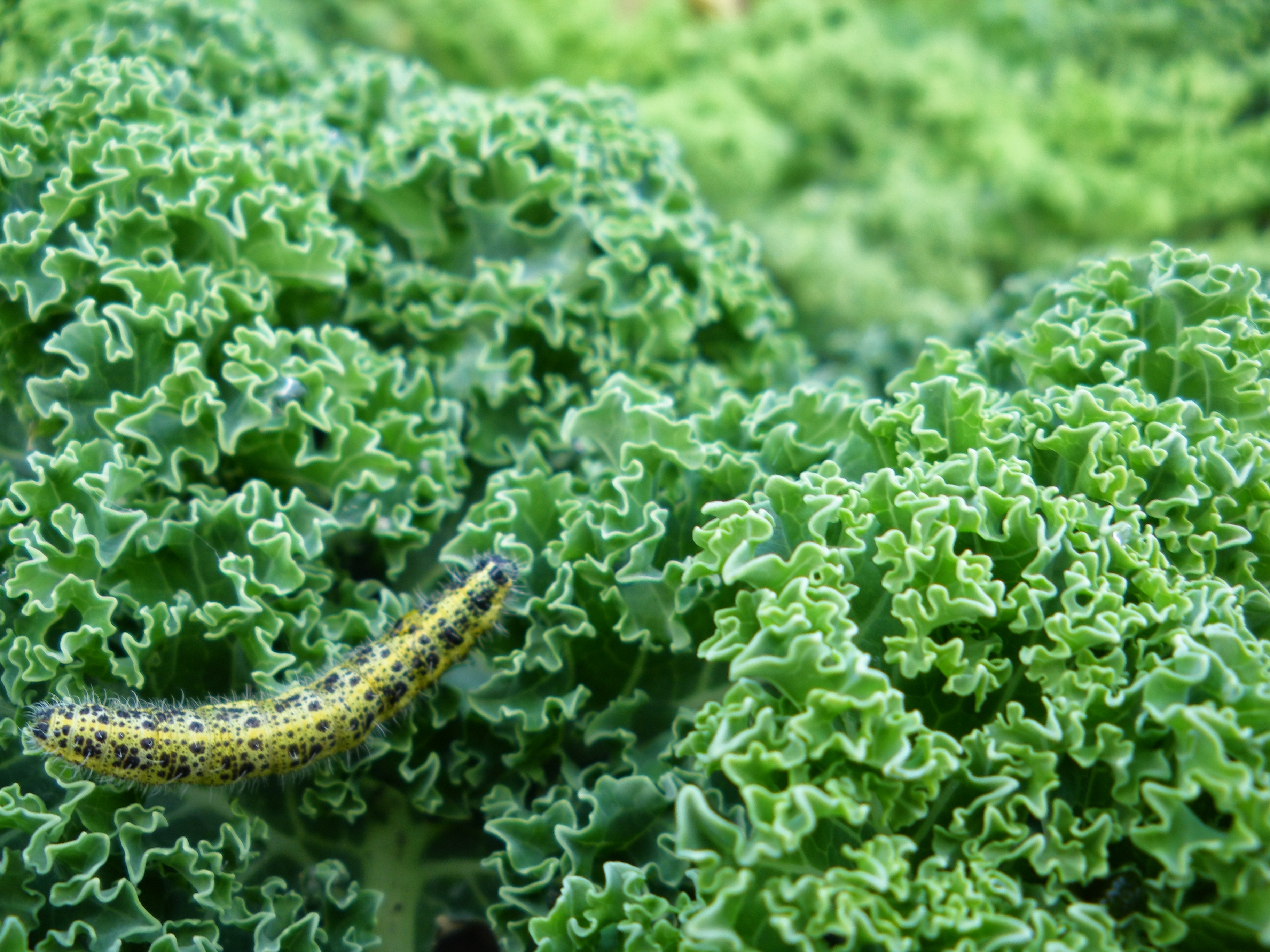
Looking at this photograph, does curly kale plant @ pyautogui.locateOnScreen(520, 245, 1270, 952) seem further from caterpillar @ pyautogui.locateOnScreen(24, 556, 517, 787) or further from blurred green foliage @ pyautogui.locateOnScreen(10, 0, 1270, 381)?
blurred green foliage @ pyautogui.locateOnScreen(10, 0, 1270, 381)

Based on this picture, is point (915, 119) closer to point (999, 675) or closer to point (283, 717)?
point (999, 675)

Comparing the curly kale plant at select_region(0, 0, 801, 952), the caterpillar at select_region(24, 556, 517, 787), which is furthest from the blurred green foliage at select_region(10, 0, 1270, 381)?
the caterpillar at select_region(24, 556, 517, 787)

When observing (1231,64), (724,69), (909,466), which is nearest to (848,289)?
(724,69)

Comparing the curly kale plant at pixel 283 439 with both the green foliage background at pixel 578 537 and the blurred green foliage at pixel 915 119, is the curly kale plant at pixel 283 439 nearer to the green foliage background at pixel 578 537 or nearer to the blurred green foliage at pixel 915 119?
the green foliage background at pixel 578 537

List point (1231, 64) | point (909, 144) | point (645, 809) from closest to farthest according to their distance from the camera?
1. point (645, 809)
2. point (1231, 64)
3. point (909, 144)

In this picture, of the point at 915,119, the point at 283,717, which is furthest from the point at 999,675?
the point at 915,119

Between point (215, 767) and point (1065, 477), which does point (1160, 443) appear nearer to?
point (1065, 477)
